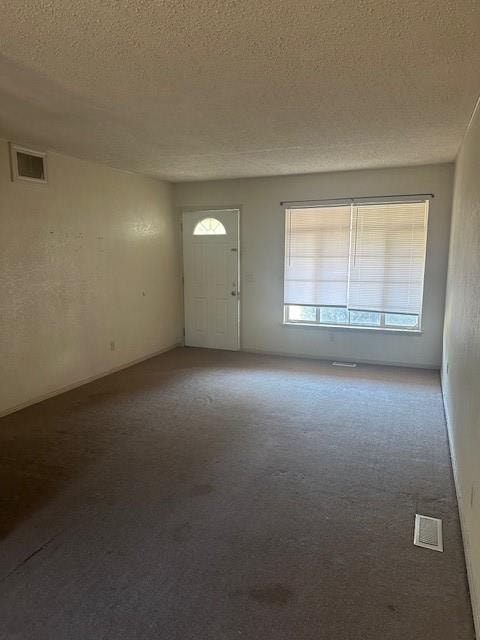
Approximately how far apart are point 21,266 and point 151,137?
5.78 feet

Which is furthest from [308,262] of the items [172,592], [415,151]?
[172,592]

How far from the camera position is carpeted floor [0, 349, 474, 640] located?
1.74 m

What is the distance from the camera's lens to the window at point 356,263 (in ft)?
17.2

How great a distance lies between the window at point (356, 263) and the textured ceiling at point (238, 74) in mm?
1334

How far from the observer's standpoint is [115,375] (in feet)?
17.1

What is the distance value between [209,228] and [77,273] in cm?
232

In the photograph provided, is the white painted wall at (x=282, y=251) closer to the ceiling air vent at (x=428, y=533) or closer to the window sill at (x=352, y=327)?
the window sill at (x=352, y=327)

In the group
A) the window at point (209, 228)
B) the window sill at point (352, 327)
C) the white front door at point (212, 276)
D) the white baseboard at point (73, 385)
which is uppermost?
the window at point (209, 228)

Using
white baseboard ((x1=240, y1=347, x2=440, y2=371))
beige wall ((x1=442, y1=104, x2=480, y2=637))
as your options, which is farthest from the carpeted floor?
white baseboard ((x1=240, y1=347, x2=440, y2=371))

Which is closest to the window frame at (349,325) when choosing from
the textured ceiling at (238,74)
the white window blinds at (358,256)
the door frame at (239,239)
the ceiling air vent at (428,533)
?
the white window blinds at (358,256)

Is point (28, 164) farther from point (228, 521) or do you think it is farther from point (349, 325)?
point (349, 325)

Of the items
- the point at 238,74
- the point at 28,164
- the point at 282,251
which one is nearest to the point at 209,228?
the point at 282,251

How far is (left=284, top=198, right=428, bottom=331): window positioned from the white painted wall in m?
0.13

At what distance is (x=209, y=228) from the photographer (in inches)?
248
